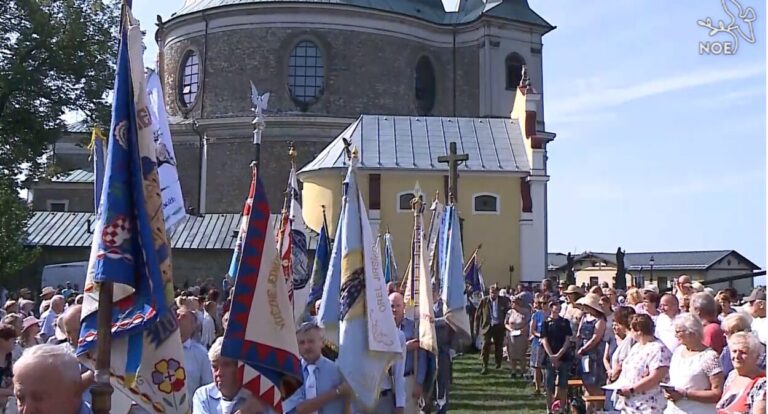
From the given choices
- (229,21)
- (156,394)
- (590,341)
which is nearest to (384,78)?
(229,21)

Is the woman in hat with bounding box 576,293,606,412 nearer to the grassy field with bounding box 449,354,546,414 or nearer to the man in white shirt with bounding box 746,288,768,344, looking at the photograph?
the grassy field with bounding box 449,354,546,414

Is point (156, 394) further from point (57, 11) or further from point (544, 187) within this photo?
point (544, 187)

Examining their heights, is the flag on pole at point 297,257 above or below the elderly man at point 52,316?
above

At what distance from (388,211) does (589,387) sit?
63.5 ft

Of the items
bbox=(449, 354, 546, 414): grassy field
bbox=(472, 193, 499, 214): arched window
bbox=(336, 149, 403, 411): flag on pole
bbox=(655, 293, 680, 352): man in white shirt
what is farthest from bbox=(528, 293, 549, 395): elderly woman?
bbox=(472, 193, 499, 214): arched window

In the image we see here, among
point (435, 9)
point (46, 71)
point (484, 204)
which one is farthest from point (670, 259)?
point (46, 71)

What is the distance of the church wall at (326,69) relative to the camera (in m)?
38.5

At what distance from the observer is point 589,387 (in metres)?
12.0

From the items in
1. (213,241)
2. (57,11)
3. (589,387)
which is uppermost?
(57,11)

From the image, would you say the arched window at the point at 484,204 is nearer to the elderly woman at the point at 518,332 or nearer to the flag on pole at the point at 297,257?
the elderly woman at the point at 518,332

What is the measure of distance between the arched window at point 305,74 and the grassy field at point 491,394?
21880 mm

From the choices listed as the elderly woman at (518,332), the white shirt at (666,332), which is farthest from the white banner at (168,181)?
the elderly woman at (518,332)

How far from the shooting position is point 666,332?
986 centimetres

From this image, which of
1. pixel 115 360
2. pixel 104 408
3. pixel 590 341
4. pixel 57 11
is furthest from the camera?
pixel 57 11
